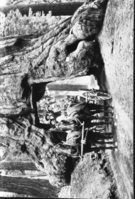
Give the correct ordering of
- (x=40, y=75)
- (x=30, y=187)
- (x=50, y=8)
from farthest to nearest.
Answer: (x=30, y=187)
(x=40, y=75)
(x=50, y=8)

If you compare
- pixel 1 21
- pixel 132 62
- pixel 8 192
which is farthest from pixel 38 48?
pixel 8 192

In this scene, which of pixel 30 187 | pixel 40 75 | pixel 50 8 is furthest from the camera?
pixel 30 187

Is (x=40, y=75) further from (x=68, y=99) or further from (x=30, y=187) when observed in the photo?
(x=30, y=187)

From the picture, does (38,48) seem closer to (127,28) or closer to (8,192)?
(127,28)

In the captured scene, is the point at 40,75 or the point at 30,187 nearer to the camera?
the point at 40,75

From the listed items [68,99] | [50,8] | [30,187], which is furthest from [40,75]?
[30,187]

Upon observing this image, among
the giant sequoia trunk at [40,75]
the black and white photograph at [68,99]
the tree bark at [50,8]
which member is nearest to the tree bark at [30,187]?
the black and white photograph at [68,99]

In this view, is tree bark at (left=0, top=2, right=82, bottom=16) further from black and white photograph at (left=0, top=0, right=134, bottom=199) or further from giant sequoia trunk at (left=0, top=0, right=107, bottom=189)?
giant sequoia trunk at (left=0, top=0, right=107, bottom=189)

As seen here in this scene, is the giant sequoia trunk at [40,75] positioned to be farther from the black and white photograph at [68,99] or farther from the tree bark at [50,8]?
the tree bark at [50,8]
